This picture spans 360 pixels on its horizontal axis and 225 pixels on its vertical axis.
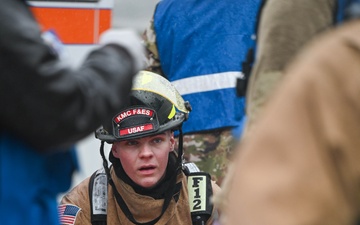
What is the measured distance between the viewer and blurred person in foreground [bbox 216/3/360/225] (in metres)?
1.60

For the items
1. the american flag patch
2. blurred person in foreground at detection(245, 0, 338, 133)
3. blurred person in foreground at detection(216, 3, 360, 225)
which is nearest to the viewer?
blurred person in foreground at detection(216, 3, 360, 225)

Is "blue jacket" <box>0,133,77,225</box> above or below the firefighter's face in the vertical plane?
above

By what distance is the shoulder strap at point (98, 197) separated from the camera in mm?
4250

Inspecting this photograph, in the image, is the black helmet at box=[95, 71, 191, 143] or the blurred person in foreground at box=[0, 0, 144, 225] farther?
the black helmet at box=[95, 71, 191, 143]

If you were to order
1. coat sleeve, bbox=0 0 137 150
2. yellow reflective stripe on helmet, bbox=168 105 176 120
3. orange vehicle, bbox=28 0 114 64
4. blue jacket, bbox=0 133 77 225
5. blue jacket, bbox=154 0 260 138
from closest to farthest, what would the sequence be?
1. coat sleeve, bbox=0 0 137 150
2. blue jacket, bbox=0 133 77 225
3. yellow reflective stripe on helmet, bbox=168 105 176 120
4. blue jacket, bbox=154 0 260 138
5. orange vehicle, bbox=28 0 114 64

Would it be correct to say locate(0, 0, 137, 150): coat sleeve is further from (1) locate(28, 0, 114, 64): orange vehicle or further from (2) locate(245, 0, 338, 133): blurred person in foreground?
(1) locate(28, 0, 114, 64): orange vehicle

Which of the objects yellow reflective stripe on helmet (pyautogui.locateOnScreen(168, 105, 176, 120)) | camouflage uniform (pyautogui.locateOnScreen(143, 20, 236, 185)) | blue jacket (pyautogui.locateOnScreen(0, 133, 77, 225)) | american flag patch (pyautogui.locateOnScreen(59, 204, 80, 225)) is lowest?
american flag patch (pyautogui.locateOnScreen(59, 204, 80, 225))

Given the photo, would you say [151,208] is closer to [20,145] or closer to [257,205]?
[20,145]

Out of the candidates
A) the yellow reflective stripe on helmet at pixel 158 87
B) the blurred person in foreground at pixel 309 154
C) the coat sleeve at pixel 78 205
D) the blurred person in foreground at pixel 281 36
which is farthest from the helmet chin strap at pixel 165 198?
the blurred person in foreground at pixel 309 154

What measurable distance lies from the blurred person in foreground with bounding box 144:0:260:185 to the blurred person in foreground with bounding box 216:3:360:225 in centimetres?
312

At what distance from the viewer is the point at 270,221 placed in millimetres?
1592

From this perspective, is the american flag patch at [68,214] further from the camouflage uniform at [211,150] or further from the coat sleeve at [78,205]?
the camouflage uniform at [211,150]

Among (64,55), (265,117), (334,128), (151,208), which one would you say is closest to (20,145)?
(64,55)

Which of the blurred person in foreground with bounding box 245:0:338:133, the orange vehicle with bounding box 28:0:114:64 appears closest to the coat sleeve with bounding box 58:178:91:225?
the orange vehicle with bounding box 28:0:114:64
